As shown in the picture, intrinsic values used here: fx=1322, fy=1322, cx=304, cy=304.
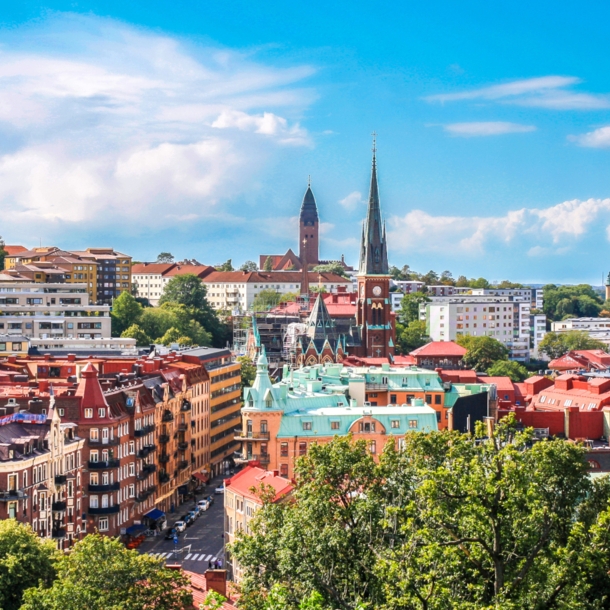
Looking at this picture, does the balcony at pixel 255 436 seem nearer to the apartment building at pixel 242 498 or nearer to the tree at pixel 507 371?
the apartment building at pixel 242 498

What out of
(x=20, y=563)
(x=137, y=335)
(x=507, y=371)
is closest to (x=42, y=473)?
(x=20, y=563)

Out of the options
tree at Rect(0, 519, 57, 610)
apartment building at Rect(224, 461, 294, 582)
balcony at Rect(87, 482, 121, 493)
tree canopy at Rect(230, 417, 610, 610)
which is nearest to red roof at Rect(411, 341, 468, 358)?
apartment building at Rect(224, 461, 294, 582)

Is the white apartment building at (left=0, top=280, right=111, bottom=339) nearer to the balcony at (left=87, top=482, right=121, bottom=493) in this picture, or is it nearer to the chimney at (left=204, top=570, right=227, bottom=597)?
the balcony at (left=87, top=482, right=121, bottom=493)

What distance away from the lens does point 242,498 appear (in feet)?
274

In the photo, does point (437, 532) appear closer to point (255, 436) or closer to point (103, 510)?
point (103, 510)

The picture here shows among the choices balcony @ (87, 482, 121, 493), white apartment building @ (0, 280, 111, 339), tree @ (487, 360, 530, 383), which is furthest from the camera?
tree @ (487, 360, 530, 383)

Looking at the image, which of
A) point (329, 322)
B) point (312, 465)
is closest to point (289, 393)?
point (312, 465)

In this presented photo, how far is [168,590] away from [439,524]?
42.5ft

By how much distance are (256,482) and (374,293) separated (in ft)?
357

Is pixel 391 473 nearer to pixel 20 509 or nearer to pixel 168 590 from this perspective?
pixel 168 590

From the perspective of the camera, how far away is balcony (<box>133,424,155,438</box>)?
99.1 m

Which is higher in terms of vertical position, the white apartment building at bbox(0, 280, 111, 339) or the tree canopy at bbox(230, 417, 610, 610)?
the white apartment building at bbox(0, 280, 111, 339)

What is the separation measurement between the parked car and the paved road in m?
0.40

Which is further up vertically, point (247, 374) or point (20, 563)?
point (247, 374)
